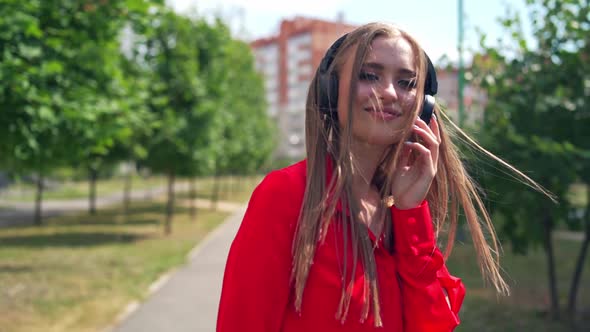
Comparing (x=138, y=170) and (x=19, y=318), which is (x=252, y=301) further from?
(x=138, y=170)

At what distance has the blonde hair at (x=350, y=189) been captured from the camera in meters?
1.55

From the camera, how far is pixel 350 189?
1671 mm

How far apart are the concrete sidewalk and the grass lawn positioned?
0.86 feet

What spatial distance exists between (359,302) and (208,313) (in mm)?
6420

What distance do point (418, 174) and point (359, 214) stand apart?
0.61 feet

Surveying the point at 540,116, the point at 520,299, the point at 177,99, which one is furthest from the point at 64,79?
the point at 177,99

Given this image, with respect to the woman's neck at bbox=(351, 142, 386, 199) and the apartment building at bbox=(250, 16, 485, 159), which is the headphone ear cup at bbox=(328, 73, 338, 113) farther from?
the apartment building at bbox=(250, 16, 485, 159)

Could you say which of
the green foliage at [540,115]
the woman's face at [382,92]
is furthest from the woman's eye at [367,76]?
the green foliage at [540,115]

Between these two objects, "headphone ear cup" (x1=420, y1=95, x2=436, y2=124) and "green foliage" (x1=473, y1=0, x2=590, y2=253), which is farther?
"green foliage" (x1=473, y1=0, x2=590, y2=253)

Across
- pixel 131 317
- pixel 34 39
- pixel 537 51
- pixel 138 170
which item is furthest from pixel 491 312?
pixel 138 170

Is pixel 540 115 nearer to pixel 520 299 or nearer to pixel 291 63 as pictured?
pixel 520 299

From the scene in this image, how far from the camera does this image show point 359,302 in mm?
1592

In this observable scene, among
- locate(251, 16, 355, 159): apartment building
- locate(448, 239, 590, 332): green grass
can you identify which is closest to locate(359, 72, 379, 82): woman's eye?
locate(448, 239, 590, 332): green grass

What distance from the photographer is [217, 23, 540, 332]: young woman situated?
1.55 metres
